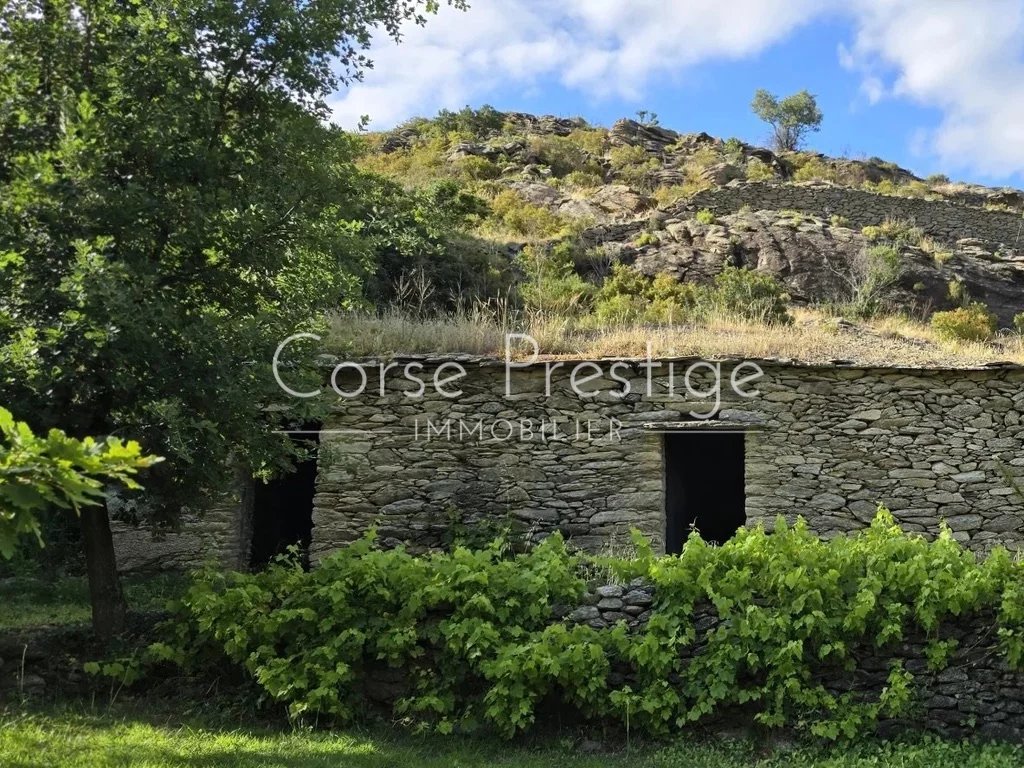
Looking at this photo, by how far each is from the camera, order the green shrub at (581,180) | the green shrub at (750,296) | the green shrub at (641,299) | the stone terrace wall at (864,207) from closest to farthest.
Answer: the green shrub at (641,299) → the green shrub at (750,296) → the stone terrace wall at (864,207) → the green shrub at (581,180)

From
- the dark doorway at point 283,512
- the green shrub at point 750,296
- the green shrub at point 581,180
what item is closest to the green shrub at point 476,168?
the green shrub at point 581,180

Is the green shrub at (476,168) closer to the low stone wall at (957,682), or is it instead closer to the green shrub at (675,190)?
the green shrub at (675,190)

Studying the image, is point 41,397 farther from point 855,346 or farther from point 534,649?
point 855,346

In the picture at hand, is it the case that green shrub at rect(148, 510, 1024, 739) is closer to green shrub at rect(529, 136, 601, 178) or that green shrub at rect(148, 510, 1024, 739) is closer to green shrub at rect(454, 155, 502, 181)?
green shrub at rect(454, 155, 502, 181)

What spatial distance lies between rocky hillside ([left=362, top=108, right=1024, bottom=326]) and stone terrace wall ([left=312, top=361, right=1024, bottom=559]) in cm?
857

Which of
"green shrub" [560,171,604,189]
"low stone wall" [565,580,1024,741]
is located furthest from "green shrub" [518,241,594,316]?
"low stone wall" [565,580,1024,741]

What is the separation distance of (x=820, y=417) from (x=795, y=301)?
8.73 m

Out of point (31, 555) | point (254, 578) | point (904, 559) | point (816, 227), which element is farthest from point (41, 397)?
point (816, 227)

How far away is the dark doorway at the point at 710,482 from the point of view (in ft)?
42.9

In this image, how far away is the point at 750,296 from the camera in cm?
1689

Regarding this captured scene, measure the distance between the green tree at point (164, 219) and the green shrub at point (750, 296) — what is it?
9.52m

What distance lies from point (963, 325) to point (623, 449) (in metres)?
9.08

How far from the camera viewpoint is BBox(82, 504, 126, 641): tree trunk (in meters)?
7.30

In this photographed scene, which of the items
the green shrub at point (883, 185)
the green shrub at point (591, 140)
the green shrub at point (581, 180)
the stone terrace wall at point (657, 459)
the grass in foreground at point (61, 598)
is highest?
the green shrub at point (591, 140)
